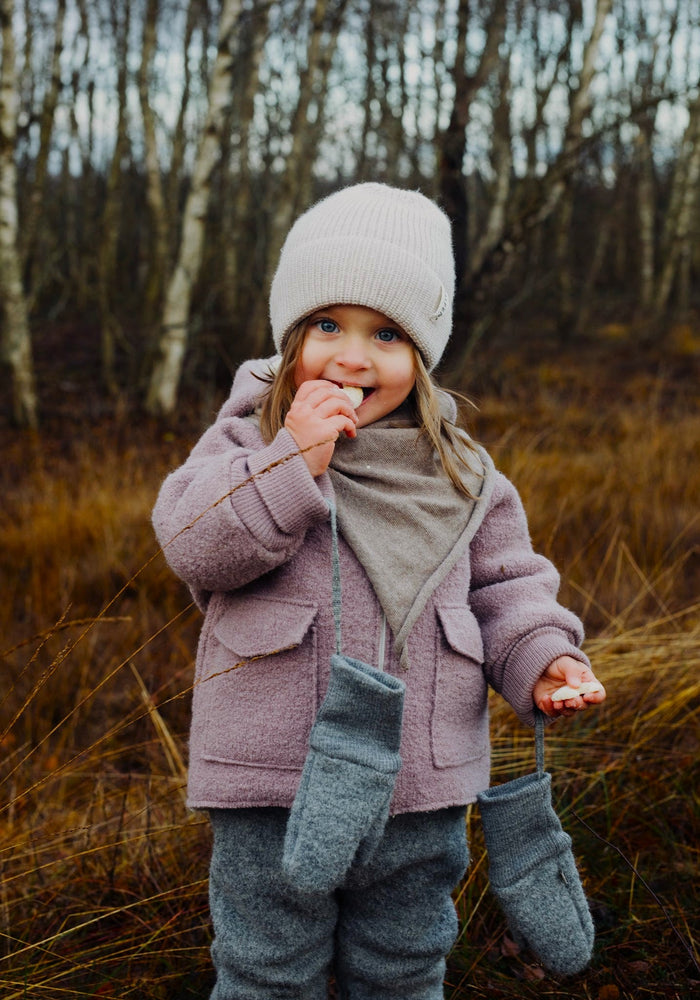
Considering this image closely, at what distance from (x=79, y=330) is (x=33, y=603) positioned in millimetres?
14162

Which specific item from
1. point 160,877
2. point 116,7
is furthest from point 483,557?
point 116,7

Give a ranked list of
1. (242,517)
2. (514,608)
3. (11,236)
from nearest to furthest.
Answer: (242,517) < (514,608) < (11,236)

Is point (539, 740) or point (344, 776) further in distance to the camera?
point (539, 740)

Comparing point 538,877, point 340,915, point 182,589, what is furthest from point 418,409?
point 182,589

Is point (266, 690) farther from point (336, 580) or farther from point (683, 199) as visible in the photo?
point (683, 199)

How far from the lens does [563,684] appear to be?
1461 millimetres

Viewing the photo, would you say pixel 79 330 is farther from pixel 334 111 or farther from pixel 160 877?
pixel 160 877

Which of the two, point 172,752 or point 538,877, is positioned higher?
point 538,877

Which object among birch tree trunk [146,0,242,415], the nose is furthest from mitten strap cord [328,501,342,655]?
birch tree trunk [146,0,242,415]

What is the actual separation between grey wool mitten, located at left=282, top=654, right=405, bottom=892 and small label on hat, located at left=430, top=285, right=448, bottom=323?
2.14 ft

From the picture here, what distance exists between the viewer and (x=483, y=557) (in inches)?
63.4

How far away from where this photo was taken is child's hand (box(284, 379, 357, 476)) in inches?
52.7

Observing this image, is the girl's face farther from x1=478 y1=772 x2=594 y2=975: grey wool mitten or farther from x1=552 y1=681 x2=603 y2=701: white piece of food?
x1=478 y1=772 x2=594 y2=975: grey wool mitten

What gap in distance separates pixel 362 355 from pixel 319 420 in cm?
17
